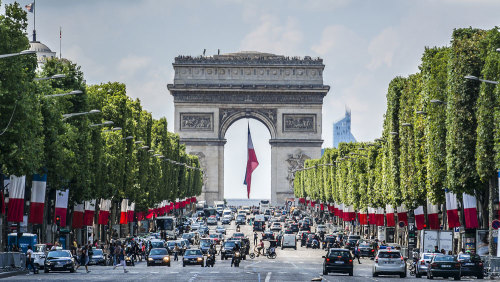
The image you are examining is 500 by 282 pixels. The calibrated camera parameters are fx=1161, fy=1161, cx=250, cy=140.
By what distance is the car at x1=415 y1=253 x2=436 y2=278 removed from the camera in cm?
6122

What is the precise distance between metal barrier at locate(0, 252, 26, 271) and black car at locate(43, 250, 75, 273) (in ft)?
4.15

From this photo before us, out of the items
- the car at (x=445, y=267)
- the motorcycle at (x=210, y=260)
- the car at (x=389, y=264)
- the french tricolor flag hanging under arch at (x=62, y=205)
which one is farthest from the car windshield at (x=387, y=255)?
the french tricolor flag hanging under arch at (x=62, y=205)

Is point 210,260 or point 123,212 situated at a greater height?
point 123,212

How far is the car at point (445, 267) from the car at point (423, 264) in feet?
11.3

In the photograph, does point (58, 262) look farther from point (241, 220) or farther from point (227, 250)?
point (241, 220)

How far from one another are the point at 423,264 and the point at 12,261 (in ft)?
70.0

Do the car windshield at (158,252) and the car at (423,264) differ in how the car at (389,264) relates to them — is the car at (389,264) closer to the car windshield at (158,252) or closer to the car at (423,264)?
the car at (423,264)

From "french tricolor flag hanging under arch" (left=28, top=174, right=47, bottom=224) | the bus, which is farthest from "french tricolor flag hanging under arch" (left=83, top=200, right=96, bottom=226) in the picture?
the bus

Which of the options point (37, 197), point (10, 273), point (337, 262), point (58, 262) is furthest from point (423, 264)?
point (10, 273)

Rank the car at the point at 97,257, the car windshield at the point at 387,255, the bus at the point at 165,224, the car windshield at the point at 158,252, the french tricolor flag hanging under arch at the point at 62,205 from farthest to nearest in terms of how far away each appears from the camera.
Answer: the bus at the point at 165,224 → the car at the point at 97,257 → the car windshield at the point at 158,252 → the french tricolor flag hanging under arch at the point at 62,205 → the car windshield at the point at 387,255

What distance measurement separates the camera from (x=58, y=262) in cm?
6203

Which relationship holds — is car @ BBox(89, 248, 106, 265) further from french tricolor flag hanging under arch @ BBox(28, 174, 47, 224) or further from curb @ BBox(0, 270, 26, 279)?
curb @ BBox(0, 270, 26, 279)

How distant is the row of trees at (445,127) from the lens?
59844 mm

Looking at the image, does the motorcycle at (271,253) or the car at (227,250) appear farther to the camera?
the motorcycle at (271,253)
